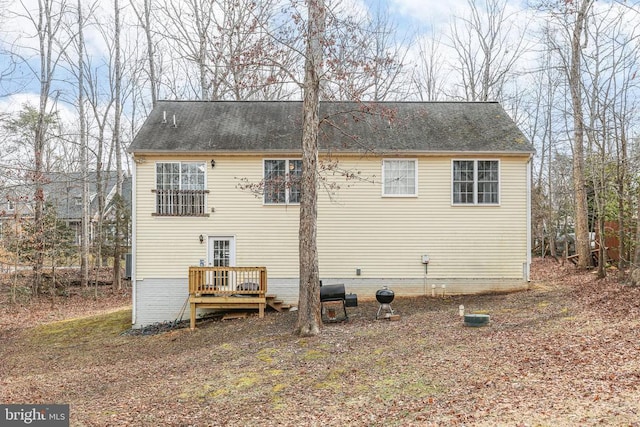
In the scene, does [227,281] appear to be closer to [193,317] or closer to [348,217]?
[193,317]

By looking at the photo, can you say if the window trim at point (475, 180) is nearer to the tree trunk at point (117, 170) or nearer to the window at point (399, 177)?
the window at point (399, 177)

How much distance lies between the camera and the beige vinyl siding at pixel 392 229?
13.3 meters

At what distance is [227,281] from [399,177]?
5774 millimetres

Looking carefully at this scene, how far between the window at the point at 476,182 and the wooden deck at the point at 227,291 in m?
6.07

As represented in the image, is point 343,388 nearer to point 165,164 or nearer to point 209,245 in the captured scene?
point 209,245

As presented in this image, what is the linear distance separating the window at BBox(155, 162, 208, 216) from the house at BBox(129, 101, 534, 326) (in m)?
0.03

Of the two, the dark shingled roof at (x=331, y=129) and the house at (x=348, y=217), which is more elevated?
the dark shingled roof at (x=331, y=129)

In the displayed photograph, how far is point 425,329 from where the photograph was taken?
9461 millimetres

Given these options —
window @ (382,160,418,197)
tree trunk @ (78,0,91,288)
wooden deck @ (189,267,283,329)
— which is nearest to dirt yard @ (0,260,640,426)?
wooden deck @ (189,267,283,329)

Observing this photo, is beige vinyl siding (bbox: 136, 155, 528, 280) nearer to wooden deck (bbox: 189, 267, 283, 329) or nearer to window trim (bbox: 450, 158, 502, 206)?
window trim (bbox: 450, 158, 502, 206)

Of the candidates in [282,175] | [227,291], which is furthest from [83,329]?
[282,175]

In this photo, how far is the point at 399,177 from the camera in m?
13.5

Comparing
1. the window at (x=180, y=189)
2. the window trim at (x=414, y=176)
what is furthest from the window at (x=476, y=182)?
the window at (x=180, y=189)

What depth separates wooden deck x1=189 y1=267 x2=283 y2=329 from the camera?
12.2 metres
